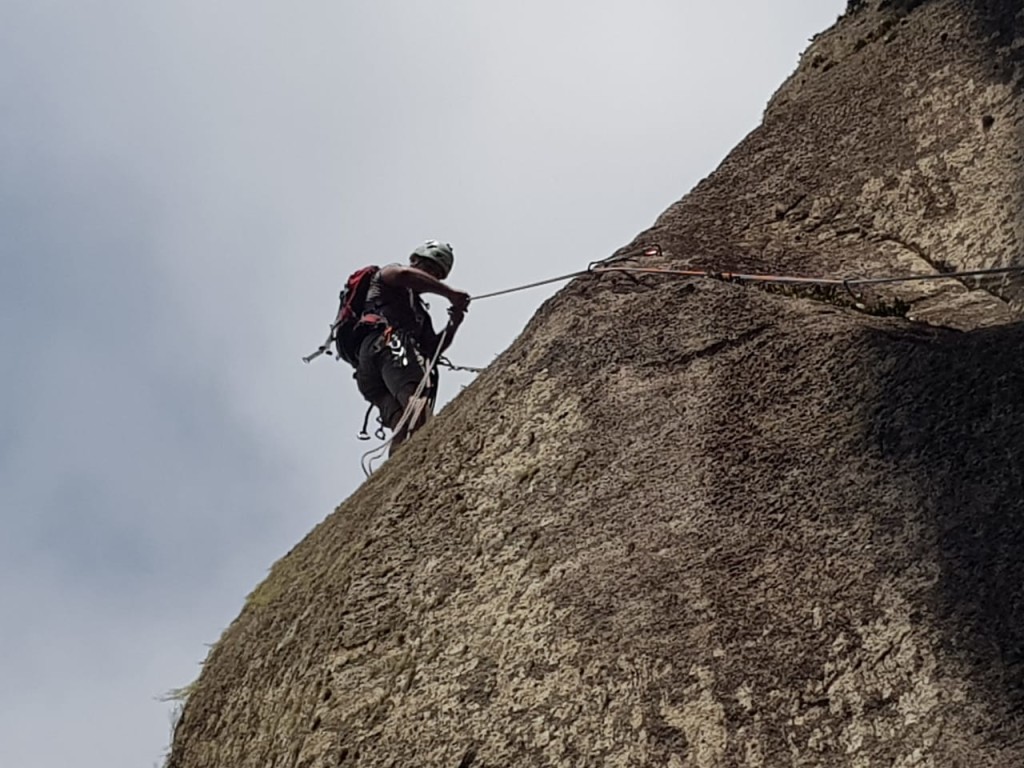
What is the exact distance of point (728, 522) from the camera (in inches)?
234

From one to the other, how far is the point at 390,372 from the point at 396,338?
0.27 meters

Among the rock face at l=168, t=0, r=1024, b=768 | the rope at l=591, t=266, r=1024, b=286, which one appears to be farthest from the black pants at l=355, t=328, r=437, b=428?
the rope at l=591, t=266, r=1024, b=286

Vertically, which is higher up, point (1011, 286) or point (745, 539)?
point (1011, 286)

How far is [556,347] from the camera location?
7590 mm

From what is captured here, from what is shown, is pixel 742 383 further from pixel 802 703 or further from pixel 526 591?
pixel 802 703

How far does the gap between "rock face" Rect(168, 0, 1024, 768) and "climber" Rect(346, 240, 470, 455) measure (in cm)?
205

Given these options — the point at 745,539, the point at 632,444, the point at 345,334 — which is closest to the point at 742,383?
the point at 632,444

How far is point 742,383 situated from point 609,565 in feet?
3.34

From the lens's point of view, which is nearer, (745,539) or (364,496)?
(745,539)

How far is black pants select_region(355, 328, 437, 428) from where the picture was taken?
33.9 ft

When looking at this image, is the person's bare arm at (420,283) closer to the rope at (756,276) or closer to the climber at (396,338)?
the climber at (396,338)

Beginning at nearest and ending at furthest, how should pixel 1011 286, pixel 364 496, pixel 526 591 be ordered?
pixel 526 591
pixel 1011 286
pixel 364 496

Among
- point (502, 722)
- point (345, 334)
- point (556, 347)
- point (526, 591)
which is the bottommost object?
point (502, 722)

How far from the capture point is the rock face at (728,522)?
17.0ft
